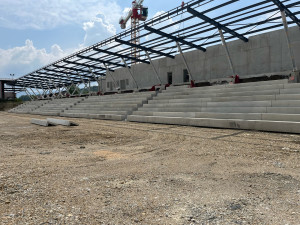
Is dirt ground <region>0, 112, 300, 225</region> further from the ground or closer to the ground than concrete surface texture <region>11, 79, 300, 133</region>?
closer to the ground

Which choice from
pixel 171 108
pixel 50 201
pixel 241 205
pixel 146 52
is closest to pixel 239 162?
pixel 241 205

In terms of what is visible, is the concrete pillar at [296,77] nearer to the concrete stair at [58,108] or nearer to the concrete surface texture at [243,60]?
the concrete surface texture at [243,60]

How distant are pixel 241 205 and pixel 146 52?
23.9 metres

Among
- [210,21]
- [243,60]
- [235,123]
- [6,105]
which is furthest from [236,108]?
[6,105]

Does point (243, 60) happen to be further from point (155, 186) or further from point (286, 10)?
point (155, 186)

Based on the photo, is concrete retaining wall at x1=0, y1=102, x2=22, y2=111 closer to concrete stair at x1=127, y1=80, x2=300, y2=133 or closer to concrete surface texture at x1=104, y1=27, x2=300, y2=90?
concrete surface texture at x1=104, y1=27, x2=300, y2=90

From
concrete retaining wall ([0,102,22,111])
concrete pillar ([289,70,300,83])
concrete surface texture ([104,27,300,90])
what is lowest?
concrete retaining wall ([0,102,22,111])

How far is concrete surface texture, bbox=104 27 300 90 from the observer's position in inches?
704

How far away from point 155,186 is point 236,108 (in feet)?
28.4

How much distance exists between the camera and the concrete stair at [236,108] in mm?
8797

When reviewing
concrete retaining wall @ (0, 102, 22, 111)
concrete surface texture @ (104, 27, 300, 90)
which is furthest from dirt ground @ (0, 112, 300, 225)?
concrete retaining wall @ (0, 102, 22, 111)

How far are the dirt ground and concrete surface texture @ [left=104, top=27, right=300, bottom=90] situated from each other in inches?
514

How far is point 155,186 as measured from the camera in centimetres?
343

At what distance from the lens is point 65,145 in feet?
24.1
